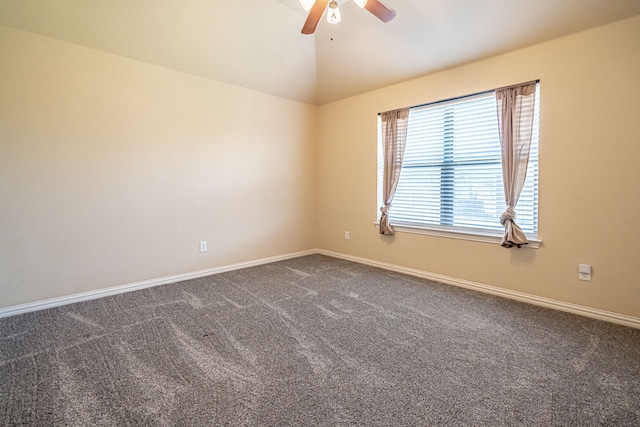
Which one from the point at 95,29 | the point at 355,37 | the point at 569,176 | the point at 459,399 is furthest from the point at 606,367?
the point at 95,29

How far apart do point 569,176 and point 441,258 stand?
148 cm

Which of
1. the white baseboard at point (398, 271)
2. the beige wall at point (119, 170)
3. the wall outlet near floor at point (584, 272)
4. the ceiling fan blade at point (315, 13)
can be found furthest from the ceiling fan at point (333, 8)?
the white baseboard at point (398, 271)

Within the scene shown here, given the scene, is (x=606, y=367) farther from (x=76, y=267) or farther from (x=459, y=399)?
(x=76, y=267)

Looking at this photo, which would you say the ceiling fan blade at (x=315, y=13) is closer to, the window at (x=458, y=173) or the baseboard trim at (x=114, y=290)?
the window at (x=458, y=173)

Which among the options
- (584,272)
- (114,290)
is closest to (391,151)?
(584,272)

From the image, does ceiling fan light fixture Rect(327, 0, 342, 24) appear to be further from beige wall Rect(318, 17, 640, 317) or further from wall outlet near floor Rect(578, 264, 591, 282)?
wall outlet near floor Rect(578, 264, 591, 282)

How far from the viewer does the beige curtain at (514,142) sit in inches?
111

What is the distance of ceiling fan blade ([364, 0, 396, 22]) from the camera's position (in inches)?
85.1

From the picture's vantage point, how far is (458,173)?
11.3 ft

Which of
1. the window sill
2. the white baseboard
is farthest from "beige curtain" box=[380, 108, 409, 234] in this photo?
the white baseboard

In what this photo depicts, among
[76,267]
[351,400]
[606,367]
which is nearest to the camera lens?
[351,400]

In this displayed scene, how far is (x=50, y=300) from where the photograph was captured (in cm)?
278

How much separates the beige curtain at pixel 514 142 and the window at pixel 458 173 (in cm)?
8

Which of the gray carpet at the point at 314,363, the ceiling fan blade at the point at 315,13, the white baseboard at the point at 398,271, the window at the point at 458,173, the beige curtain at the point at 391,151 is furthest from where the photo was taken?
the beige curtain at the point at 391,151
